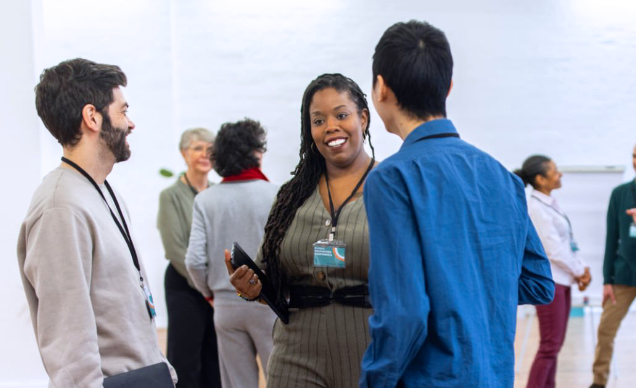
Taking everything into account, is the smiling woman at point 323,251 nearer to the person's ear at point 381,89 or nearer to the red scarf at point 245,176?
the person's ear at point 381,89

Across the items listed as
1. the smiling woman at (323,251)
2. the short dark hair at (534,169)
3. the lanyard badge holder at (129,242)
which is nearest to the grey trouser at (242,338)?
the smiling woman at (323,251)

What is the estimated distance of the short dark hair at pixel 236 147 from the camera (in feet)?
10.8

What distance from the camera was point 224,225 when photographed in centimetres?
331

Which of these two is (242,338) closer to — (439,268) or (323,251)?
(323,251)

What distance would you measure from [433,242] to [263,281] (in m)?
1.01

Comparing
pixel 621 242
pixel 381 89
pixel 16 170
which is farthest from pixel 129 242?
pixel 621 242

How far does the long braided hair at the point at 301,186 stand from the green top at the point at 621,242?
112 inches

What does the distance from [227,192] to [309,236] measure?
1284 millimetres

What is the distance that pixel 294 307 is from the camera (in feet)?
6.93

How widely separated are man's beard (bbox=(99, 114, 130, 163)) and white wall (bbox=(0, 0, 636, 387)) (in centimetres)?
579

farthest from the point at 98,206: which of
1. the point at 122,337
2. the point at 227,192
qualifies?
the point at 227,192

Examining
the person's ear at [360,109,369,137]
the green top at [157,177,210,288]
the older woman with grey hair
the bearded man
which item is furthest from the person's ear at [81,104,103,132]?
the green top at [157,177,210,288]

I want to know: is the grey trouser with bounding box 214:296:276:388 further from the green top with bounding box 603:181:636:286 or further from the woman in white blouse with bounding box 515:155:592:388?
the green top with bounding box 603:181:636:286

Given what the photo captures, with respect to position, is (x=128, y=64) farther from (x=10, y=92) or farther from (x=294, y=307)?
(x=294, y=307)
